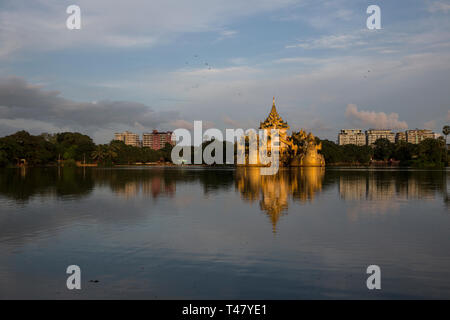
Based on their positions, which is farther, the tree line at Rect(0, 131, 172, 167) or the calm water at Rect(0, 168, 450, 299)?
the tree line at Rect(0, 131, 172, 167)

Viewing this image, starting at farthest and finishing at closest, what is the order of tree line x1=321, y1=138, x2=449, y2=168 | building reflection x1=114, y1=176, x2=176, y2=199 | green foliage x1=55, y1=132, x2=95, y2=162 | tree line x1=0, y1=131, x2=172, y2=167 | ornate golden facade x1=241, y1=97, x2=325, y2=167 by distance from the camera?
1. green foliage x1=55, y1=132, x2=95, y2=162
2. tree line x1=321, y1=138, x2=449, y2=168
3. tree line x1=0, y1=131, x2=172, y2=167
4. ornate golden facade x1=241, y1=97, x2=325, y2=167
5. building reflection x1=114, y1=176, x2=176, y2=199

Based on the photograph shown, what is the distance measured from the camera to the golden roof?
7938 centimetres

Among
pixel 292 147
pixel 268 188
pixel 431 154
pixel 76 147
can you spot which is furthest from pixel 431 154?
pixel 76 147

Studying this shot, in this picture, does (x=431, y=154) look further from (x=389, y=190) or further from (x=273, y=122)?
(x=389, y=190)

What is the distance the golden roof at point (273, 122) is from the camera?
3125 inches

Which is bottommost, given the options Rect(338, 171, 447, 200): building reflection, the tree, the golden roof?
Rect(338, 171, 447, 200): building reflection

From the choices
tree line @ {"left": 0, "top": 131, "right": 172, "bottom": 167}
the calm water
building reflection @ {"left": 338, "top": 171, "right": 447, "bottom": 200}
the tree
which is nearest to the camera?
the calm water

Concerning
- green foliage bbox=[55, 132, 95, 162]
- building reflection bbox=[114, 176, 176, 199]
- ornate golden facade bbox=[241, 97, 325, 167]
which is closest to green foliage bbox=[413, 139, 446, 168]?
ornate golden facade bbox=[241, 97, 325, 167]

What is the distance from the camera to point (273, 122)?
79562 millimetres

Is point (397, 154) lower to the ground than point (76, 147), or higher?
lower

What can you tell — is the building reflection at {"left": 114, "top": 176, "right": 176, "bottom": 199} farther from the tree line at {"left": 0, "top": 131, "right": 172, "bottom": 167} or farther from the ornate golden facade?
the tree line at {"left": 0, "top": 131, "right": 172, "bottom": 167}

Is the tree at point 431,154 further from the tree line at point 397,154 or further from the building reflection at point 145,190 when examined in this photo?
the building reflection at point 145,190

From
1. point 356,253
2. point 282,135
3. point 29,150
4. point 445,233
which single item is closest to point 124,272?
point 356,253

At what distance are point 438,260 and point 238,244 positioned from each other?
14.2 ft
